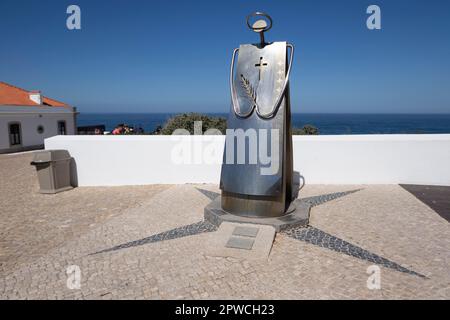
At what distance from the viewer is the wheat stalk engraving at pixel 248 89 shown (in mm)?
5742

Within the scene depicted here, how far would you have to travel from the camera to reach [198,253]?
461cm

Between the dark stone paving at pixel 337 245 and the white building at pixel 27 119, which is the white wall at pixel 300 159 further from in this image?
the white building at pixel 27 119

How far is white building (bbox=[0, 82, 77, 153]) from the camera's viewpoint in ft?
64.1

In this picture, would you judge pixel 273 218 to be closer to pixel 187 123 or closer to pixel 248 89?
pixel 248 89

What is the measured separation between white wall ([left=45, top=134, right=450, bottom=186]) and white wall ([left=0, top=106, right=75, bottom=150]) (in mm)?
12926

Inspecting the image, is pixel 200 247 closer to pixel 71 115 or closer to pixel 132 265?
pixel 132 265

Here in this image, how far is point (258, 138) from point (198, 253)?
2201 mm

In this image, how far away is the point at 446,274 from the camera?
394 cm

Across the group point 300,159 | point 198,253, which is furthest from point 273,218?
point 300,159

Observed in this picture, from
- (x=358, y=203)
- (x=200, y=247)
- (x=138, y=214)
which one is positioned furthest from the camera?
(x=358, y=203)

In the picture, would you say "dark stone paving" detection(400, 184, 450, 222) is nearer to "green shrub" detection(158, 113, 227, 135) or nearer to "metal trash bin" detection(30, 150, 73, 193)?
"metal trash bin" detection(30, 150, 73, 193)
